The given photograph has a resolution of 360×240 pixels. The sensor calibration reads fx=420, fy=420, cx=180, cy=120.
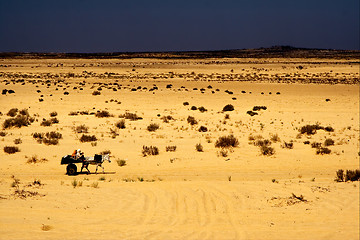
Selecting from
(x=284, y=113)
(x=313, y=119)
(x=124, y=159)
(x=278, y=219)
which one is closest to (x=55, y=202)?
(x=278, y=219)

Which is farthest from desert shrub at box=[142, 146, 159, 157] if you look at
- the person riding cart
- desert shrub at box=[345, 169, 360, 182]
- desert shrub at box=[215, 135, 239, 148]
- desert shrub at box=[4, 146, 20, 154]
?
desert shrub at box=[345, 169, 360, 182]

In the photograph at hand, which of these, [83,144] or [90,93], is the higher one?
[90,93]

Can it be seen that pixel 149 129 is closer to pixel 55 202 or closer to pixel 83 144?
pixel 83 144

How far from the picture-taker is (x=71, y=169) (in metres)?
13.5

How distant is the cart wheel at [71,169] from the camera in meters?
13.4

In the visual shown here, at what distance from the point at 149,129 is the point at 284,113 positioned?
1323 centimetres

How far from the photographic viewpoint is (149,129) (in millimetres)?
22828

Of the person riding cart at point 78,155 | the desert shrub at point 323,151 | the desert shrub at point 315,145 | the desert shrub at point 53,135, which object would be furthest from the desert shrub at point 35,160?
the desert shrub at point 315,145

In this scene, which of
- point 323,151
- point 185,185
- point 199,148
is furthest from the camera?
point 199,148

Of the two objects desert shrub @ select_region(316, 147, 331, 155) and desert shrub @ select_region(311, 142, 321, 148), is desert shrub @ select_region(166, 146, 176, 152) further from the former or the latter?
desert shrub @ select_region(311, 142, 321, 148)

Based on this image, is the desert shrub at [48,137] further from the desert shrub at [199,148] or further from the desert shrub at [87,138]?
the desert shrub at [199,148]

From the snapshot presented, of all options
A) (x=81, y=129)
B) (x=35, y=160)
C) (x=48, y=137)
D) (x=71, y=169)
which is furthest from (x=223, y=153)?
(x=81, y=129)

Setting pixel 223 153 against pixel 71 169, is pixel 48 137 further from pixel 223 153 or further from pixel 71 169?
pixel 223 153

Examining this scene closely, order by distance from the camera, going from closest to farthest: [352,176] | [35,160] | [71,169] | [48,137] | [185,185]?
1. [185,185]
2. [352,176]
3. [71,169]
4. [35,160]
5. [48,137]
